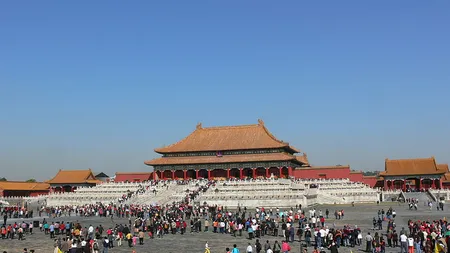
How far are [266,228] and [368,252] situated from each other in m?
8.04

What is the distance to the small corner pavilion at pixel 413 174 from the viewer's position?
70.0 meters

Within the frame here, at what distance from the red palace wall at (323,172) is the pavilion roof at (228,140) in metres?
4.49

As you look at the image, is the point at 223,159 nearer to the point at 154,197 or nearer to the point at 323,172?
the point at 323,172

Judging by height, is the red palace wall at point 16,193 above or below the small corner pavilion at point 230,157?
below

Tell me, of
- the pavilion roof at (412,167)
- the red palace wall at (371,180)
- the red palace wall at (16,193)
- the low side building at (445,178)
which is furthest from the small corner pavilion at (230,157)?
the red palace wall at (16,193)

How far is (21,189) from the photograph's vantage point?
80312 mm

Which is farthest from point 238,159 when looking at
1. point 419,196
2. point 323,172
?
point 419,196

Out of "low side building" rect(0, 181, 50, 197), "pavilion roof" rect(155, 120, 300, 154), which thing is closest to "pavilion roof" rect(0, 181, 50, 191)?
"low side building" rect(0, 181, 50, 197)

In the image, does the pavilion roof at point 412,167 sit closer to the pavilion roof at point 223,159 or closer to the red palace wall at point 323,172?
the red palace wall at point 323,172

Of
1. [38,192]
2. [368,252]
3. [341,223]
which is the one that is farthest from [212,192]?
[38,192]

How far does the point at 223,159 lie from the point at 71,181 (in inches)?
1143

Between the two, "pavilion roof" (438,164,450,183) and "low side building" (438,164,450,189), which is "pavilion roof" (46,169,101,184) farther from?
"pavilion roof" (438,164,450,183)

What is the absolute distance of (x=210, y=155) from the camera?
7625 centimetres

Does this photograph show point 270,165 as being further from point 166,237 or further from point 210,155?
point 166,237
